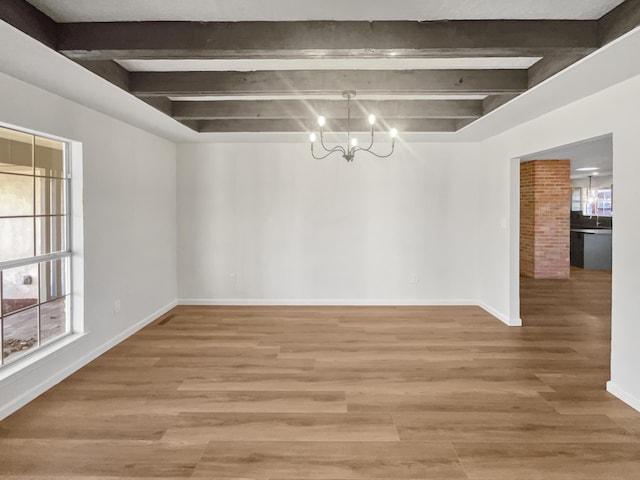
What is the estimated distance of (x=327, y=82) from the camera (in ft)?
9.93

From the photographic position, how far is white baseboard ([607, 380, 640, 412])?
2656mm

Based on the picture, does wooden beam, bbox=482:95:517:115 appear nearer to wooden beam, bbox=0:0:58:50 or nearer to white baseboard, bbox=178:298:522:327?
white baseboard, bbox=178:298:522:327

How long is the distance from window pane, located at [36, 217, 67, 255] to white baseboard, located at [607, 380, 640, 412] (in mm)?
4536

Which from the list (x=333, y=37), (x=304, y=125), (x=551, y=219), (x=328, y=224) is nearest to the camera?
(x=333, y=37)

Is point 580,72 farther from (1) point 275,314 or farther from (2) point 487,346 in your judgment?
(1) point 275,314

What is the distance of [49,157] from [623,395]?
15.6 ft

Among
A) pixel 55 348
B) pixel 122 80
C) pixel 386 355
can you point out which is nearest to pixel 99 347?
pixel 55 348

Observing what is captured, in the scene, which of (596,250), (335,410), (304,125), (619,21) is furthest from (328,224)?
(596,250)

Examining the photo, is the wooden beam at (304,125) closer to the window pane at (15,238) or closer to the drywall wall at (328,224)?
the drywall wall at (328,224)

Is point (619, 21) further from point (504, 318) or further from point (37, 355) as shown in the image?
point (37, 355)

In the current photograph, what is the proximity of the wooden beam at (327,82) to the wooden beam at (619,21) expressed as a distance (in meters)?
0.88

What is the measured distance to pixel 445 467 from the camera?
82.0 inches

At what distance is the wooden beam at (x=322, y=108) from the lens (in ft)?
12.5

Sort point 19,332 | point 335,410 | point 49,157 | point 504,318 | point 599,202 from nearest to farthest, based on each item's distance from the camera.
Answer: point 335,410 < point 19,332 < point 49,157 < point 504,318 < point 599,202
